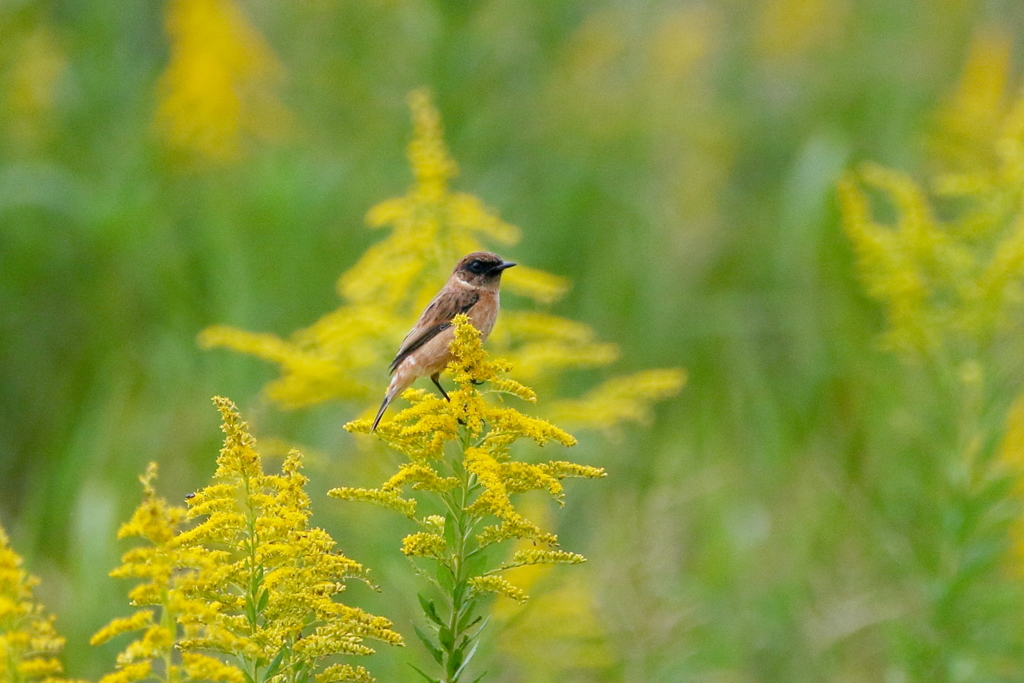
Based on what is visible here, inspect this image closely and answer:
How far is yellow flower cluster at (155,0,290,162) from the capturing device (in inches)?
320

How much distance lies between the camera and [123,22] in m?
7.77

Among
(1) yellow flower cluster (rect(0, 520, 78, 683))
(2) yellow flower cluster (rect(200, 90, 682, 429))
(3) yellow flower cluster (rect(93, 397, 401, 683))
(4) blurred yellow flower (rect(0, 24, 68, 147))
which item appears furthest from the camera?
(4) blurred yellow flower (rect(0, 24, 68, 147))

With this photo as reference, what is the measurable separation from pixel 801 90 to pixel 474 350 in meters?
7.74

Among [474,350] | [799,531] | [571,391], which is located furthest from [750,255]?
[474,350]

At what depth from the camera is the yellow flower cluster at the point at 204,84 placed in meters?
8.12

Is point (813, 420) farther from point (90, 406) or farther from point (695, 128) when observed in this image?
point (90, 406)

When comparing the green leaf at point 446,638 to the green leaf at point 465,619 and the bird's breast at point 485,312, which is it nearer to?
the green leaf at point 465,619

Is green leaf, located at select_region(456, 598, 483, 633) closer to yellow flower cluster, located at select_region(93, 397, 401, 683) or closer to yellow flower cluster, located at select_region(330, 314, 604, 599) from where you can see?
yellow flower cluster, located at select_region(330, 314, 604, 599)

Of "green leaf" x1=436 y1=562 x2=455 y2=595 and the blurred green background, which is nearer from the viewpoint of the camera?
"green leaf" x1=436 y1=562 x2=455 y2=595

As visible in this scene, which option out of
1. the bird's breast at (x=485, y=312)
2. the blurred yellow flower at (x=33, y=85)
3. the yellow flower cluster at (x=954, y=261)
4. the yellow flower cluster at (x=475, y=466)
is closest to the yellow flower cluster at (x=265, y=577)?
the yellow flower cluster at (x=475, y=466)

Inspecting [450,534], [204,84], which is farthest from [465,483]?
[204,84]

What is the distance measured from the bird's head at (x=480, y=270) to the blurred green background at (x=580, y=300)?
0.94 m

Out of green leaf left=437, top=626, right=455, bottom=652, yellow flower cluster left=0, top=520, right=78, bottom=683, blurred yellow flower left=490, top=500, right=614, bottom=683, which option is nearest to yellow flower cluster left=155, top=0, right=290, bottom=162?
blurred yellow flower left=490, top=500, right=614, bottom=683

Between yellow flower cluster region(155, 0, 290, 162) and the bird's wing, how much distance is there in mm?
5322
